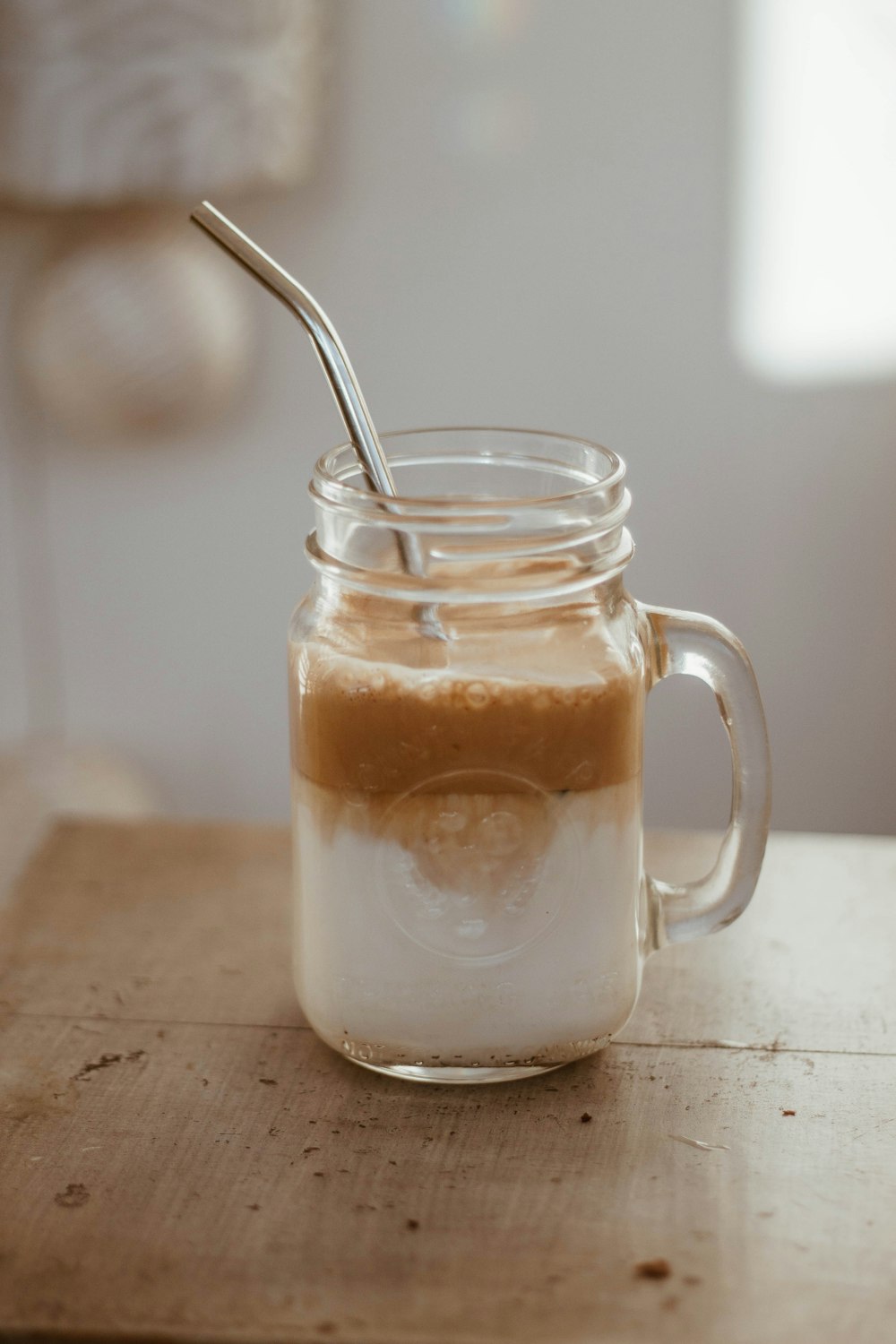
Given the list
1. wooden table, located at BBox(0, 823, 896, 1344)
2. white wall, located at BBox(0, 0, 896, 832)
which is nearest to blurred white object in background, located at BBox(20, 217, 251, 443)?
white wall, located at BBox(0, 0, 896, 832)

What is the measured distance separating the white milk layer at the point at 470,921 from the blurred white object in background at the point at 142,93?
85 cm

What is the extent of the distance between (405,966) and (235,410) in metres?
1.10

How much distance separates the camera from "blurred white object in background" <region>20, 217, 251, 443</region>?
1350 millimetres

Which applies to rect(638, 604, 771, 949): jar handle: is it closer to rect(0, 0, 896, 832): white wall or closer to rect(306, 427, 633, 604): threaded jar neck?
rect(306, 427, 633, 604): threaded jar neck

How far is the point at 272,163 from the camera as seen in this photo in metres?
1.27

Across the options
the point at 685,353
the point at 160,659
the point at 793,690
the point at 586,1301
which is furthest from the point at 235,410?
the point at 586,1301

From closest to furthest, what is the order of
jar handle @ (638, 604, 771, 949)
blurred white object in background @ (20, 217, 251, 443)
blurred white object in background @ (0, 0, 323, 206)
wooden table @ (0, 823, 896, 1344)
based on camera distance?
wooden table @ (0, 823, 896, 1344), jar handle @ (638, 604, 771, 949), blurred white object in background @ (0, 0, 323, 206), blurred white object in background @ (20, 217, 251, 443)

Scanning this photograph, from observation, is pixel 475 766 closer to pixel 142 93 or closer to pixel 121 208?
pixel 142 93

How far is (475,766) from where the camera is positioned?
511 mm

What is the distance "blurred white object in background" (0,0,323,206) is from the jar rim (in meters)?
0.72

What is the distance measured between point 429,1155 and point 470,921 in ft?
0.27

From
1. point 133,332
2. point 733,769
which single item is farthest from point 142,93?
point 733,769

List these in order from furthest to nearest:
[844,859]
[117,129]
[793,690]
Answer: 1. [793,690]
2. [117,129]
3. [844,859]

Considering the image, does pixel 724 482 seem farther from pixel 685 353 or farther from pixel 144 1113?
pixel 144 1113
